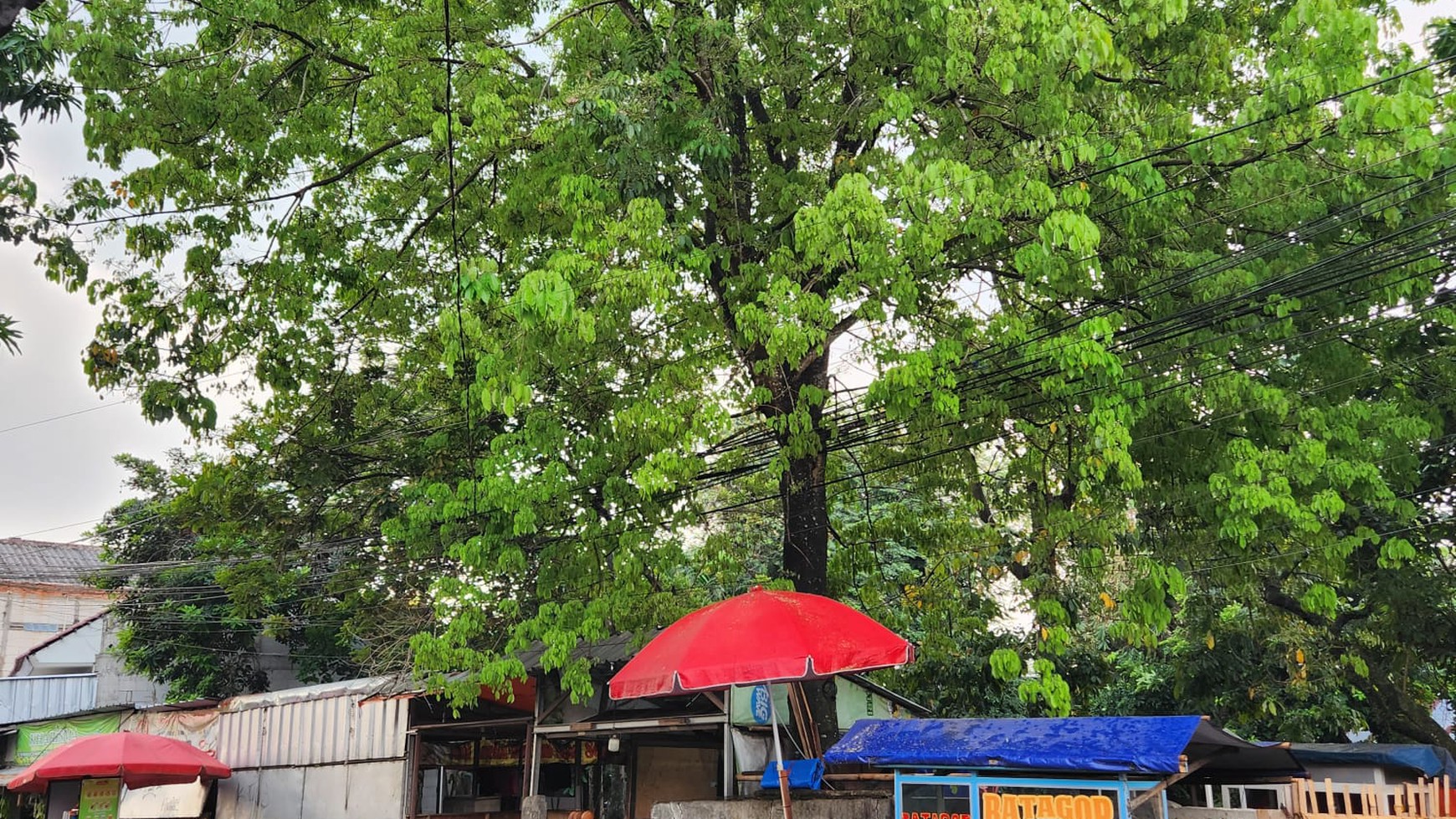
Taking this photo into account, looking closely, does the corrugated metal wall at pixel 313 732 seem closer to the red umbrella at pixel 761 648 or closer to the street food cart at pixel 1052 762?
the red umbrella at pixel 761 648

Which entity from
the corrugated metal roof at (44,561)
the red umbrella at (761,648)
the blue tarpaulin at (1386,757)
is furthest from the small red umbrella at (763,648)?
the corrugated metal roof at (44,561)

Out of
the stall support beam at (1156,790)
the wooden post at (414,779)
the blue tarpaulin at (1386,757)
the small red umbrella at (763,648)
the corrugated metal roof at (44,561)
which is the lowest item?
the wooden post at (414,779)

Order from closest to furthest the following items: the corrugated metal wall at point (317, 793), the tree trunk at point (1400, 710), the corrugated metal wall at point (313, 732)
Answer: the tree trunk at point (1400, 710)
the corrugated metal wall at point (317, 793)
the corrugated metal wall at point (313, 732)

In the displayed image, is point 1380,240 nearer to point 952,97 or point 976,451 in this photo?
point 952,97

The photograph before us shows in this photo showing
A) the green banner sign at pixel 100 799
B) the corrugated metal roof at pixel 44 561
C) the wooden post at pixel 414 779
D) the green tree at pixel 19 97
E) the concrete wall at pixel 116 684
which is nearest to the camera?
the green tree at pixel 19 97

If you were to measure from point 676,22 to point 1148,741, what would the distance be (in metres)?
7.13

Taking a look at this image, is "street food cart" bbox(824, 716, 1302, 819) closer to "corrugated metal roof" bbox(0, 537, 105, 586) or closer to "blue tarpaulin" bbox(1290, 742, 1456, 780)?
"blue tarpaulin" bbox(1290, 742, 1456, 780)

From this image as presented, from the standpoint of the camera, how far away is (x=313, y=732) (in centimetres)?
1636

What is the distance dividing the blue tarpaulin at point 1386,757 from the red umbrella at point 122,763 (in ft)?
48.7

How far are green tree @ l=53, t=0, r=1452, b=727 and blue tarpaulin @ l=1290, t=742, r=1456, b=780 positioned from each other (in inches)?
150

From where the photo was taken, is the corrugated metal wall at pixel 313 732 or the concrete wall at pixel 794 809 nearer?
the concrete wall at pixel 794 809

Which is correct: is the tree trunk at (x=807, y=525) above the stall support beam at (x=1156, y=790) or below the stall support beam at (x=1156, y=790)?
above

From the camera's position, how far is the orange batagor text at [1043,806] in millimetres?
6738

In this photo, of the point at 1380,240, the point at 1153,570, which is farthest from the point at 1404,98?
the point at 1153,570
